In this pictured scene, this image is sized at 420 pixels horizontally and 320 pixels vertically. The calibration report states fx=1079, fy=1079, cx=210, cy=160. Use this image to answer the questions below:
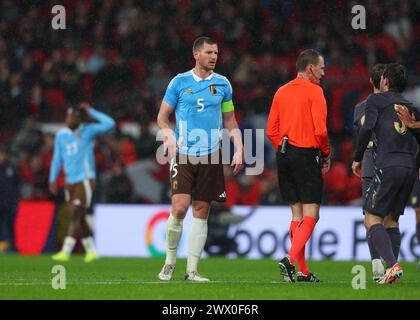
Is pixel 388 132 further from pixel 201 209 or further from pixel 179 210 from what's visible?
pixel 179 210

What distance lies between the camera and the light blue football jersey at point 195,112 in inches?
401

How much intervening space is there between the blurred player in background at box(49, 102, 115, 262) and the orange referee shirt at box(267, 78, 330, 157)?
21.4ft

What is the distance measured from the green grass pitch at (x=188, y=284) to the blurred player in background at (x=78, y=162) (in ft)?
6.56

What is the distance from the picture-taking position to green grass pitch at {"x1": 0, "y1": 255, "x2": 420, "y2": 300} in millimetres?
8539

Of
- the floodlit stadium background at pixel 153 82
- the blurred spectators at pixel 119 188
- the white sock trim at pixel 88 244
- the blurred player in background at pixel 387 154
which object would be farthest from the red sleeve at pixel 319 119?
the blurred spectators at pixel 119 188

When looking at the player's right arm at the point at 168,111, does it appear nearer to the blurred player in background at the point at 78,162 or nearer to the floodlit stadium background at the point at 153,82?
the blurred player in background at the point at 78,162

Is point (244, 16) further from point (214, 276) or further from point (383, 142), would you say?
point (383, 142)

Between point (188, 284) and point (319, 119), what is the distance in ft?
6.36

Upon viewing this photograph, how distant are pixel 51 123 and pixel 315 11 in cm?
617

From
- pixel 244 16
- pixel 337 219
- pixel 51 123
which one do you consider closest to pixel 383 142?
pixel 337 219

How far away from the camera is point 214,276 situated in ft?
38.0

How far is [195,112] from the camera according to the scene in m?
10.2

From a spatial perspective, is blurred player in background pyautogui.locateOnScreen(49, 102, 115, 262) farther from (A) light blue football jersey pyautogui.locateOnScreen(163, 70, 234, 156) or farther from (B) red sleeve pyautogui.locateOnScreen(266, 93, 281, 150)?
(B) red sleeve pyautogui.locateOnScreen(266, 93, 281, 150)

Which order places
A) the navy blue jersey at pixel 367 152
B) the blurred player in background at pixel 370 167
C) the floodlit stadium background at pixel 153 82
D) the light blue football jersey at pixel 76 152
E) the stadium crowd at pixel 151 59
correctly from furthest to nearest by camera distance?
the stadium crowd at pixel 151 59
the floodlit stadium background at pixel 153 82
the light blue football jersey at pixel 76 152
the navy blue jersey at pixel 367 152
the blurred player in background at pixel 370 167
